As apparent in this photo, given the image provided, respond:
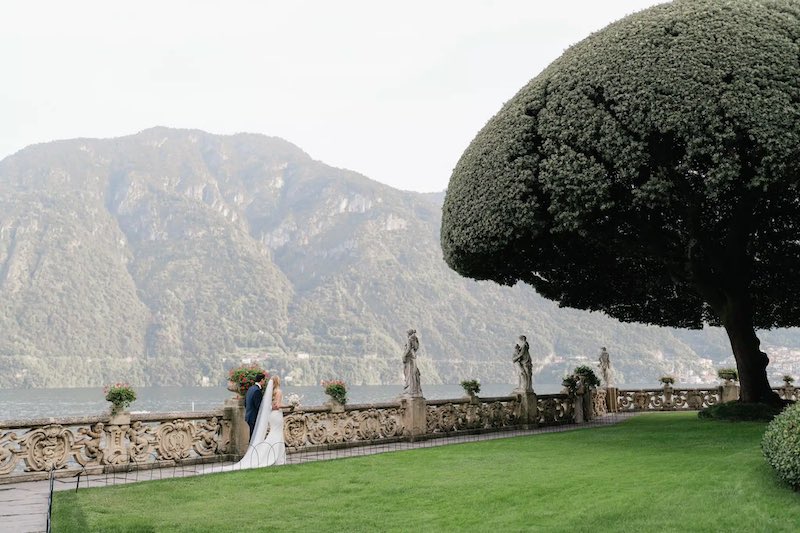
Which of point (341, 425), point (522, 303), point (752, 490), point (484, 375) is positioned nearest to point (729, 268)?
point (341, 425)

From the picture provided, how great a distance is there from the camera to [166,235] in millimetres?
188375

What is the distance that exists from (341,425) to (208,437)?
3.86 m

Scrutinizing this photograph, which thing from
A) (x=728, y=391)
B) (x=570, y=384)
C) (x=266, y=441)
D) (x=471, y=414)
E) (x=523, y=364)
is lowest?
(x=266, y=441)

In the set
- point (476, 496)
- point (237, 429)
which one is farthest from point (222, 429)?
point (476, 496)

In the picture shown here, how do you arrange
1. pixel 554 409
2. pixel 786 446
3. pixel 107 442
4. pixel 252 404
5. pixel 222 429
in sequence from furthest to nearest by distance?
pixel 554 409, pixel 222 429, pixel 252 404, pixel 107 442, pixel 786 446

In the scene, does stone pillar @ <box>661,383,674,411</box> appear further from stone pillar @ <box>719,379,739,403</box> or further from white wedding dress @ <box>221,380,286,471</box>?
white wedding dress @ <box>221,380,286,471</box>

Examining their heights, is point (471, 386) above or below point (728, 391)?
above

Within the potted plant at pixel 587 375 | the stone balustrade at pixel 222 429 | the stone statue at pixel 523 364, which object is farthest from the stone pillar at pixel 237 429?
the potted plant at pixel 587 375

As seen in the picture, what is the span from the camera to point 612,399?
3139 cm

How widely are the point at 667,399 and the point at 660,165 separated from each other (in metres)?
17.3

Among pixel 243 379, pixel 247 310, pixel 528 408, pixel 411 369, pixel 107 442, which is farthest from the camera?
pixel 247 310

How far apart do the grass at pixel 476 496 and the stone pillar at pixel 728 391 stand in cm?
1631

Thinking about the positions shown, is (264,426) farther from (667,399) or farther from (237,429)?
(667,399)

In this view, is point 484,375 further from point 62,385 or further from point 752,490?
point 752,490
